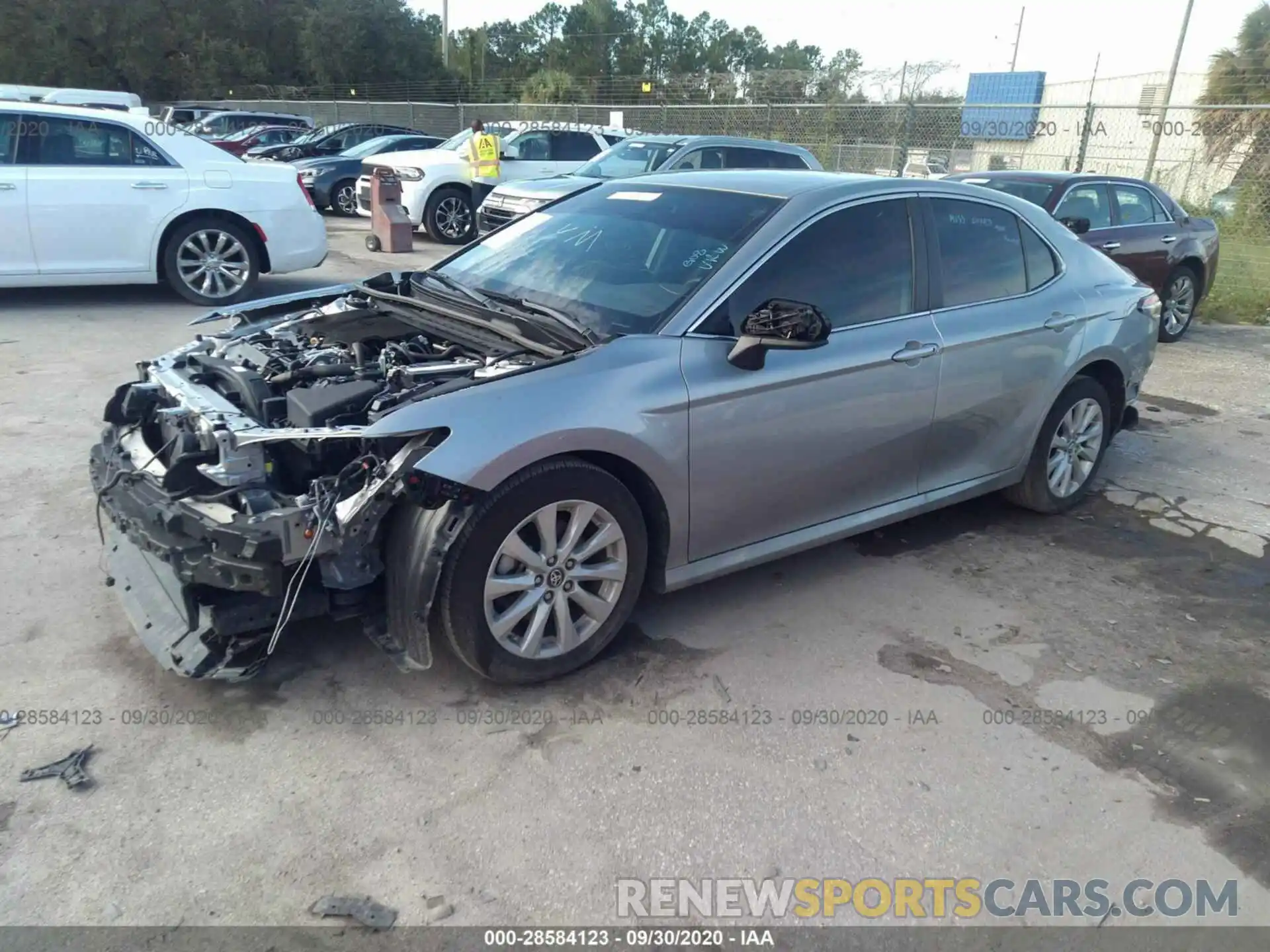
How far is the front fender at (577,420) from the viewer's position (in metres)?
2.97

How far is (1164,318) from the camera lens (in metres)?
10.2

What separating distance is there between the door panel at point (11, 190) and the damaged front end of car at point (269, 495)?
17.9 ft

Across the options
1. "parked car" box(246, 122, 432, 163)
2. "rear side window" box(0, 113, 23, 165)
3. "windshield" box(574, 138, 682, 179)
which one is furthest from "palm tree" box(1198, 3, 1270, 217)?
"parked car" box(246, 122, 432, 163)

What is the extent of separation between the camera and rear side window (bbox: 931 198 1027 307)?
4340 mm

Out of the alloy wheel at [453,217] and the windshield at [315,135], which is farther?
the windshield at [315,135]

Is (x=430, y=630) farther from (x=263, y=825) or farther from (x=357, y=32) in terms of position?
(x=357, y=32)

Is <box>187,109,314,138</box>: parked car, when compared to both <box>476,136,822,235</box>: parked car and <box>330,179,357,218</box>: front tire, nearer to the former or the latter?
<box>330,179,357,218</box>: front tire

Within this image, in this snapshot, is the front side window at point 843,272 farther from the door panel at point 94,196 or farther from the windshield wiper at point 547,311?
the door panel at point 94,196

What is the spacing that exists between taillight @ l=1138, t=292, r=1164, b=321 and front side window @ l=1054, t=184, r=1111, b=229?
12.9 ft

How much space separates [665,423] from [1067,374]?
258 cm

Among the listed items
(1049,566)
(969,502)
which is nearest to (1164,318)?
(969,502)

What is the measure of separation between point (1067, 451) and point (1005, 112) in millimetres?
15523

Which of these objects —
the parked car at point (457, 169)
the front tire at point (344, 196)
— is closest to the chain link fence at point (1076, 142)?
the parked car at point (457, 169)

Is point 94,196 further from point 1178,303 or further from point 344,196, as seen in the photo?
point 1178,303
